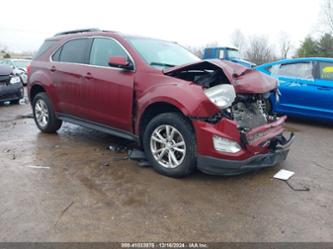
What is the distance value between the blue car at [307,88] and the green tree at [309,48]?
92.3 ft

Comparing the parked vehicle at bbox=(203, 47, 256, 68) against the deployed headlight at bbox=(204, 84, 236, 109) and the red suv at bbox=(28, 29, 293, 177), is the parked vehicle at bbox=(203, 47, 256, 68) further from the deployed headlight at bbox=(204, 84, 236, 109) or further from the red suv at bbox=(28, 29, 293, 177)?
the deployed headlight at bbox=(204, 84, 236, 109)

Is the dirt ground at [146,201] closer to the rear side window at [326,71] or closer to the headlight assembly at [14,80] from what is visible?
the rear side window at [326,71]

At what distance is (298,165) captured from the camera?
4293mm

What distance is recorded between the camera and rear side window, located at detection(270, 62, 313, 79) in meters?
6.66

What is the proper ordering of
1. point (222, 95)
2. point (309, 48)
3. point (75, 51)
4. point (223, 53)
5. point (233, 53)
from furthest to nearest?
point (309, 48), point (233, 53), point (223, 53), point (75, 51), point (222, 95)

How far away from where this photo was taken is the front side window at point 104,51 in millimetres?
4371

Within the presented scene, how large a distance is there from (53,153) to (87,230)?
228 cm

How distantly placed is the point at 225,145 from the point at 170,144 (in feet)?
2.23

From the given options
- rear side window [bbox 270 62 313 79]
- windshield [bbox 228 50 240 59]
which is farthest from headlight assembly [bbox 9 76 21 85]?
windshield [bbox 228 50 240 59]

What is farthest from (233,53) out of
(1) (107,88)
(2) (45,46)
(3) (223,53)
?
(1) (107,88)

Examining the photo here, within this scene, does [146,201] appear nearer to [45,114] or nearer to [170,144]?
[170,144]

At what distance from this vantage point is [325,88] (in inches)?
249

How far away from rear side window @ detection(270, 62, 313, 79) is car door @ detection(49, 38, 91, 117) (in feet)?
14.6

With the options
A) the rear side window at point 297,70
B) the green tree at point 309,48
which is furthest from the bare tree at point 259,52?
the rear side window at point 297,70
